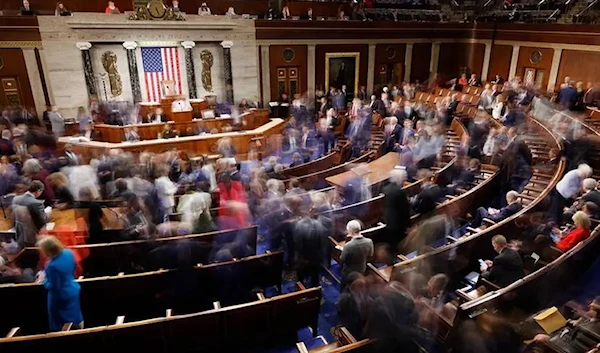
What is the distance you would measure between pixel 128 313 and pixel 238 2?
1256 centimetres

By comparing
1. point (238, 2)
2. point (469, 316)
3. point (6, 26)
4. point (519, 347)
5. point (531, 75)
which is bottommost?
point (519, 347)

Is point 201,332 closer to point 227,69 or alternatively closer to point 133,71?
point 133,71

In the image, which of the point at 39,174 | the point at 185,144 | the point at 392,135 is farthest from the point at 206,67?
the point at 39,174

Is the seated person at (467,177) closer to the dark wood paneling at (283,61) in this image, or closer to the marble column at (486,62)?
the dark wood paneling at (283,61)

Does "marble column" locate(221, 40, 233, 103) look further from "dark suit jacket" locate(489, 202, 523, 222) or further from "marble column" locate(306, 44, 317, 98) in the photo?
"dark suit jacket" locate(489, 202, 523, 222)

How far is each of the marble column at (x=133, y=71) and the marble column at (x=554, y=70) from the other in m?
13.3

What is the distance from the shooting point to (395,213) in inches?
199

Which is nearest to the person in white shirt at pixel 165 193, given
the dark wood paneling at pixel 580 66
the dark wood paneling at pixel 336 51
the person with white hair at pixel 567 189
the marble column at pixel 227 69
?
the person with white hair at pixel 567 189

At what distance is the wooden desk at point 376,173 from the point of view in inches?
283

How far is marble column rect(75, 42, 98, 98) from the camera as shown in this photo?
465 inches

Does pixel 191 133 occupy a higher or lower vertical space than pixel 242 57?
lower

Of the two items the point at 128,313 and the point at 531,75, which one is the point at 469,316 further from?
the point at 531,75

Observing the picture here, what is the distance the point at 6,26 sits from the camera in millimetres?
11156

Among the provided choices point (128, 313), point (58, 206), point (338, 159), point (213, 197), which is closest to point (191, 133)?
point (338, 159)
